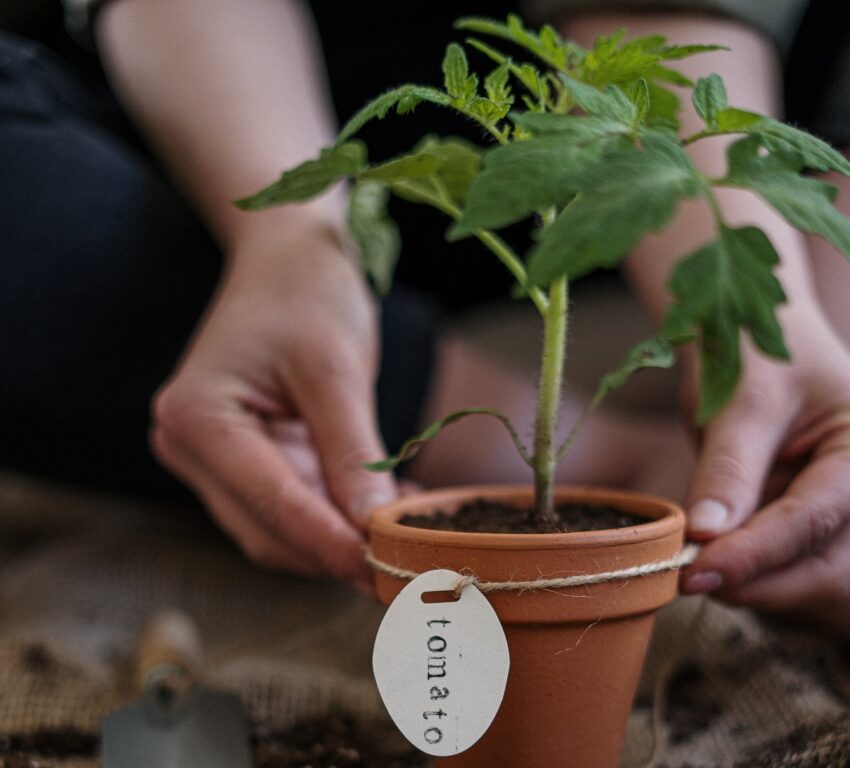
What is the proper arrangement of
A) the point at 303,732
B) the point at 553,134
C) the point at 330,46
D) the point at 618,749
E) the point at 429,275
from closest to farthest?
the point at 553,134 → the point at 618,749 → the point at 303,732 → the point at 330,46 → the point at 429,275

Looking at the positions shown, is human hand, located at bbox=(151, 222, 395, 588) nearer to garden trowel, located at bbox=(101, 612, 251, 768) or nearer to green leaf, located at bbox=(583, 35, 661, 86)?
garden trowel, located at bbox=(101, 612, 251, 768)

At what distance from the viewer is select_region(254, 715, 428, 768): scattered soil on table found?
0.78 metres

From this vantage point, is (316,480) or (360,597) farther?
(360,597)

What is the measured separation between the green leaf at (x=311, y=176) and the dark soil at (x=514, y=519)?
28cm

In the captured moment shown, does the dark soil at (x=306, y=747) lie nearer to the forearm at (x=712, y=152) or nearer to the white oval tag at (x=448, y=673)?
the white oval tag at (x=448, y=673)

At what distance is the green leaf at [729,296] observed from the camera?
0.48m

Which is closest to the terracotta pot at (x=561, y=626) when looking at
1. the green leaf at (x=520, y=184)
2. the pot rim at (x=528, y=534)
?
the pot rim at (x=528, y=534)

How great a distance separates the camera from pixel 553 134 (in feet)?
1.78

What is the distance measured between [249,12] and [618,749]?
3.51 ft

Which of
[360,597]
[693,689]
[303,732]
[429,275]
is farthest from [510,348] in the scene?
[303,732]

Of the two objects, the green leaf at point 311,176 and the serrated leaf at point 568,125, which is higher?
the serrated leaf at point 568,125

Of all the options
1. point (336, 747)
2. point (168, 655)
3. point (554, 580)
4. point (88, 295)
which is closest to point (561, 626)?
point (554, 580)

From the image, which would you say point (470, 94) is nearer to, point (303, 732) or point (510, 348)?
point (303, 732)

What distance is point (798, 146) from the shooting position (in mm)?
566
